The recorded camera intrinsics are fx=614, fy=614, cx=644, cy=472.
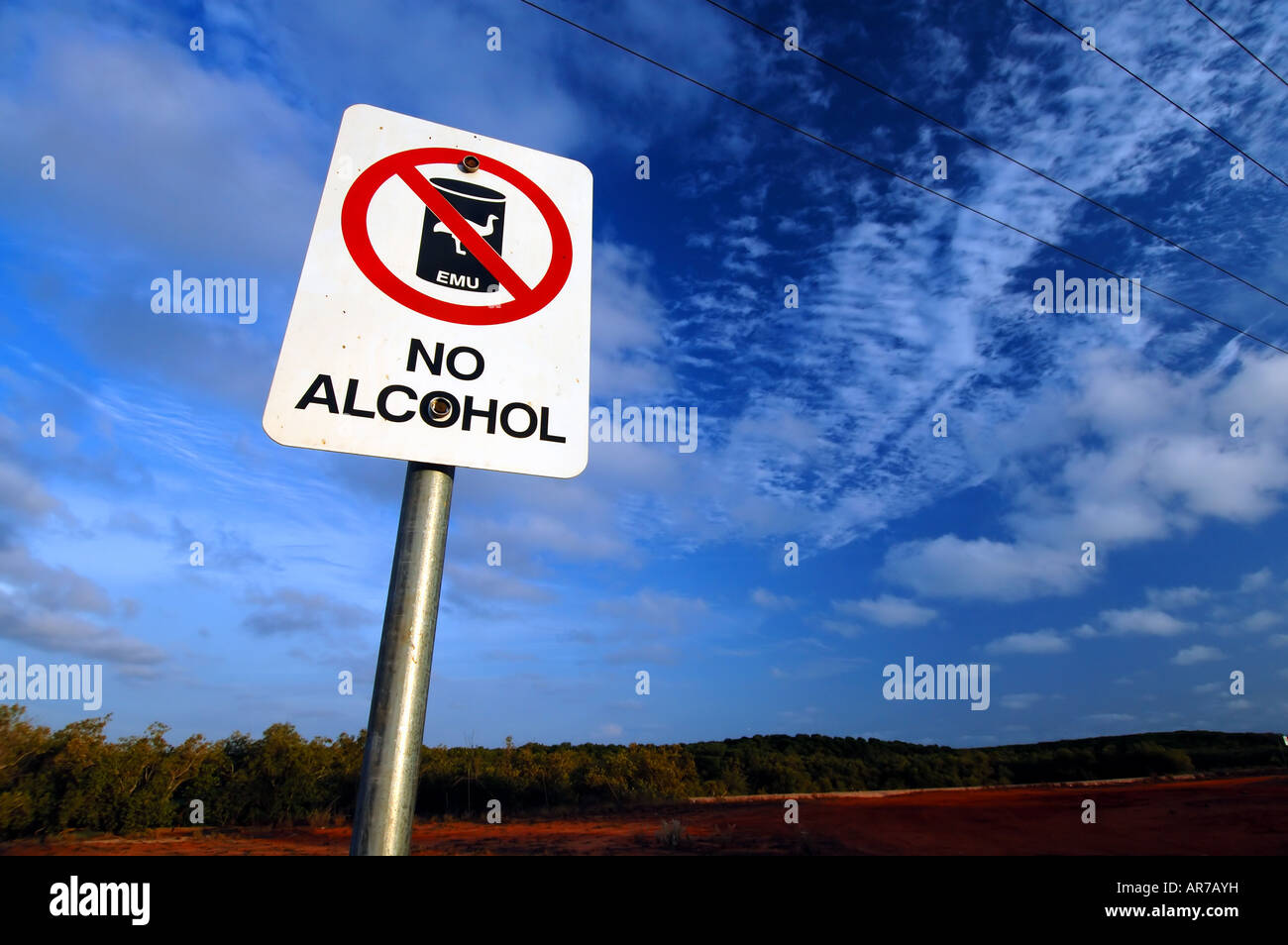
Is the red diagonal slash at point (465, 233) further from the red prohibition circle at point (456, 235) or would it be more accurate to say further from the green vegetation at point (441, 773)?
the green vegetation at point (441, 773)

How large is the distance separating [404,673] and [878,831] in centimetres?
1431

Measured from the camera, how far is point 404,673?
50.4 inches

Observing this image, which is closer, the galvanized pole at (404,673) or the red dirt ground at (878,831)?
the galvanized pole at (404,673)

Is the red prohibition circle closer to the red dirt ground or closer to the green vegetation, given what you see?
the red dirt ground

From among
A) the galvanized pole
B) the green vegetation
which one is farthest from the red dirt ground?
the galvanized pole

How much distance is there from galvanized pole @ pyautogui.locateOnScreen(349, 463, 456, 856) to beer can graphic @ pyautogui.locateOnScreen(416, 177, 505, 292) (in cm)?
56

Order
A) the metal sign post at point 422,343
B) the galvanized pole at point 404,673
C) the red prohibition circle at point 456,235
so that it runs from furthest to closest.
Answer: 1. the red prohibition circle at point 456,235
2. the metal sign post at point 422,343
3. the galvanized pole at point 404,673

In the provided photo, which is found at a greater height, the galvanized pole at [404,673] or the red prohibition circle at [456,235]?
the red prohibition circle at [456,235]

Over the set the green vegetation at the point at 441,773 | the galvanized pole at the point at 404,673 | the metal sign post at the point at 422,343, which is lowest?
the green vegetation at the point at 441,773

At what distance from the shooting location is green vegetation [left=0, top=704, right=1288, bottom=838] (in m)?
16.2

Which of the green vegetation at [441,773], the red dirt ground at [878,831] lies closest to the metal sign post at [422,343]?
the red dirt ground at [878,831]

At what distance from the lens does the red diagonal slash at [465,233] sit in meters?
1.75
